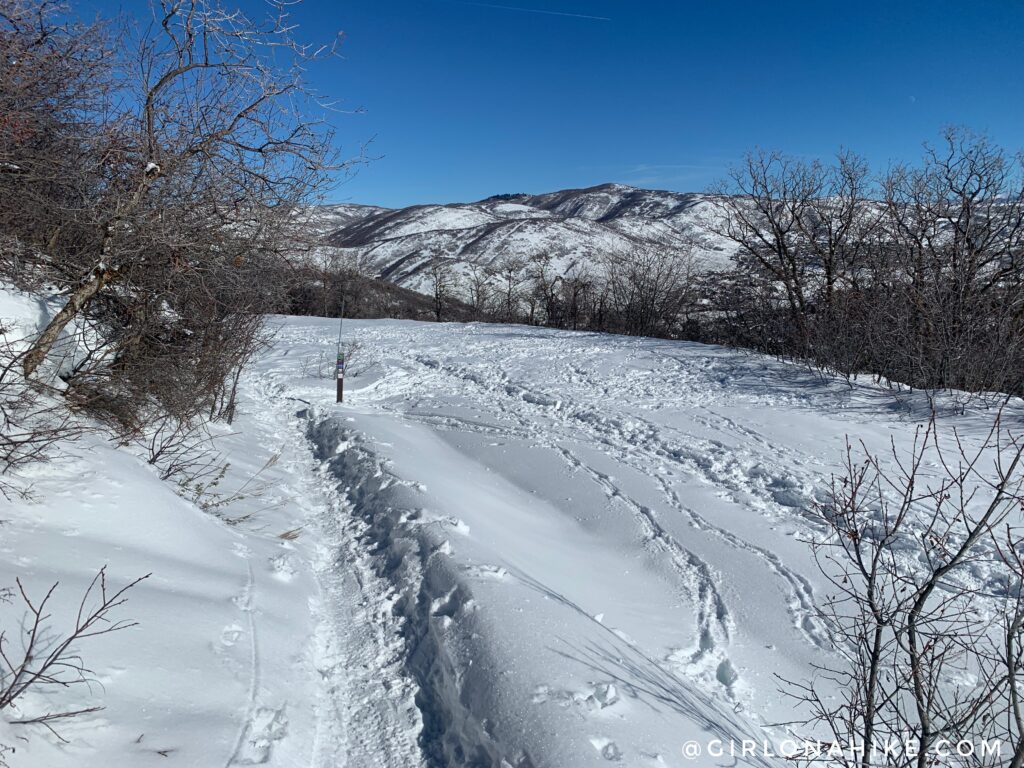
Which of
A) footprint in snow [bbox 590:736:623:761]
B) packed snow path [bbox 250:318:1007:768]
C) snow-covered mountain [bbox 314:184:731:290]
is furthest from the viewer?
snow-covered mountain [bbox 314:184:731:290]

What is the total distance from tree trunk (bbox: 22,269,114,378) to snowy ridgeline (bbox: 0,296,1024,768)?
801mm

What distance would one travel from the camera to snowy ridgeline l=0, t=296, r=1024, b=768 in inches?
125

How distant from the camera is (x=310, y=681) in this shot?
3727 mm

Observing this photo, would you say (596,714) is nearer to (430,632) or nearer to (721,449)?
(430,632)

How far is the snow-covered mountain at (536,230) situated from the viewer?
243ft

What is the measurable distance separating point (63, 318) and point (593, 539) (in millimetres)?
5459

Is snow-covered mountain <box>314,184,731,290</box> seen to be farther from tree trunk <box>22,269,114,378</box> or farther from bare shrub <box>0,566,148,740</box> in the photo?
bare shrub <box>0,566,148,740</box>

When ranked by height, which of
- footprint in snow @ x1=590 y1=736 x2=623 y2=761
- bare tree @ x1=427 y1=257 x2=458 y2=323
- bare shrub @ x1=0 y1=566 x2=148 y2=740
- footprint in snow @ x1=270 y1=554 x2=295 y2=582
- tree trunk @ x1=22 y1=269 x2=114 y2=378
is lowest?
footprint in snow @ x1=590 y1=736 x2=623 y2=761

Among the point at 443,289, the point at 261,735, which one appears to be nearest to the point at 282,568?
the point at 261,735

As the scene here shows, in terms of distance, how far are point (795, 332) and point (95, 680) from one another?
15206 millimetres

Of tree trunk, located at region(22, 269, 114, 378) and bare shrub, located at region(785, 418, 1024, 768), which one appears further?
tree trunk, located at region(22, 269, 114, 378)

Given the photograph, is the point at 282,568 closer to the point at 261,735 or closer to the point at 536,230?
the point at 261,735

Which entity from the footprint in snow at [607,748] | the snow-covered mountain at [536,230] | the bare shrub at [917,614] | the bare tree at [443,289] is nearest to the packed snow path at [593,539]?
the footprint in snow at [607,748]

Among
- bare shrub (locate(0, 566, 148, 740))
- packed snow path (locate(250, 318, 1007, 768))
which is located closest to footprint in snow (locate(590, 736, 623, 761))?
packed snow path (locate(250, 318, 1007, 768))
